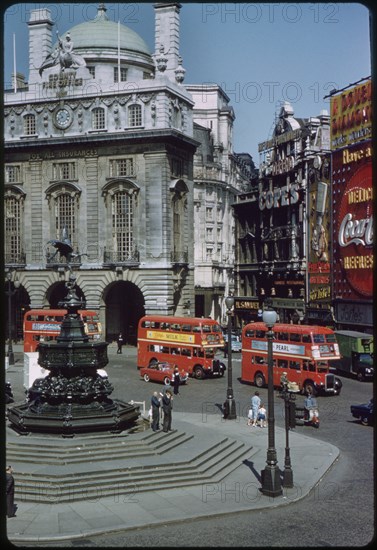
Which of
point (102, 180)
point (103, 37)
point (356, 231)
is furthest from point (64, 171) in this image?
point (356, 231)

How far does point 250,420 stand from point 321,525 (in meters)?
13.8

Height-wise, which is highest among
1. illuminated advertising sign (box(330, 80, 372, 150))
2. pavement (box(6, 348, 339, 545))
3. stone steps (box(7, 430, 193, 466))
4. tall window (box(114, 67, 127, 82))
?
tall window (box(114, 67, 127, 82))

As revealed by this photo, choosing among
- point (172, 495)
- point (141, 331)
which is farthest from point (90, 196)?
point (172, 495)

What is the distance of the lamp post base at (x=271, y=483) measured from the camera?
21.3 metres

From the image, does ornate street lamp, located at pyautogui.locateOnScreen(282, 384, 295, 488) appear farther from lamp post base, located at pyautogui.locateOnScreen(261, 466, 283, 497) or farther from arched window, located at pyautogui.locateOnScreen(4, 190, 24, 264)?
arched window, located at pyautogui.locateOnScreen(4, 190, 24, 264)

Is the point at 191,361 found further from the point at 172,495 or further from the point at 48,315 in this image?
the point at 172,495

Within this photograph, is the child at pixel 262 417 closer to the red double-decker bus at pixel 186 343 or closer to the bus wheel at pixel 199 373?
the red double-decker bus at pixel 186 343

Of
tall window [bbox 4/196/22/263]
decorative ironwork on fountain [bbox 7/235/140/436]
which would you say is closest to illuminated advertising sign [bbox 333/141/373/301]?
tall window [bbox 4/196/22/263]

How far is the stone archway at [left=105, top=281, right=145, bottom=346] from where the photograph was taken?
67.4 meters

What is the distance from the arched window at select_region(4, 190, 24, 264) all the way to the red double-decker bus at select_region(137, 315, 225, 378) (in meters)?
21.6

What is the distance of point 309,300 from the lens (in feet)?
219

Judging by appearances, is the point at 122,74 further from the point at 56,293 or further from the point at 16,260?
the point at 56,293

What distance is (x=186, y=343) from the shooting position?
46.8m

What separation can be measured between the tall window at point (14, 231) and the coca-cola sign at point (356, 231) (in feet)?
94.0
